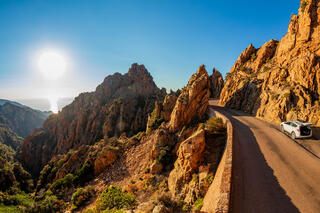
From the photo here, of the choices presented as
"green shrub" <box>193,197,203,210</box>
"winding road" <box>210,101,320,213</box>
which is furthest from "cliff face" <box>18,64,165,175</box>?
"winding road" <box>210,101,320,213</box>

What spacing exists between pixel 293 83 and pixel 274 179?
1574 cm

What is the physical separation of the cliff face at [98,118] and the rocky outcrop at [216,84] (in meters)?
18.8

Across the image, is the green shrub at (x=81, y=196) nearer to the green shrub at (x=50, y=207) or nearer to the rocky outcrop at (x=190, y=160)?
the green shrub at (x=50, y=207)

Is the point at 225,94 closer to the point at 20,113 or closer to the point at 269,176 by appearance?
the point at 269,176

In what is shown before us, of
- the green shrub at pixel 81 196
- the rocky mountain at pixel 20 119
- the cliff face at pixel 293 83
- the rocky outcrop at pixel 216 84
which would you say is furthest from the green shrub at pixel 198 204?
the rocky mountain at pixel 20 119

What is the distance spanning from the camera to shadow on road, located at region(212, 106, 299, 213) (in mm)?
4270

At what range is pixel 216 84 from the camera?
4712 cm

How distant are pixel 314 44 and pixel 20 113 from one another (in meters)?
169

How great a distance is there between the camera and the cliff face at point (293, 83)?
43.7 ft

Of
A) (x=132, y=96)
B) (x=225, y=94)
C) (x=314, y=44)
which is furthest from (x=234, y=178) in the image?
(x=132, y=96)

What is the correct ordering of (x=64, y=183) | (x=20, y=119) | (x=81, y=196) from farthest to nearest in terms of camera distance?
(x=20, y=119) → (x=64, y=183) → (x=81, y=196)

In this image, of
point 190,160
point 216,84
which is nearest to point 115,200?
point 190,160

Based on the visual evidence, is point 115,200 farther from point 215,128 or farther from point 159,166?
point 215,128

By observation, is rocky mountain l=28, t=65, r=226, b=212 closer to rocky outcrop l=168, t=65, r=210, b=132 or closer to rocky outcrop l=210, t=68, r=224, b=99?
rocky outcrop l=168, t=65, r=210, b=132
